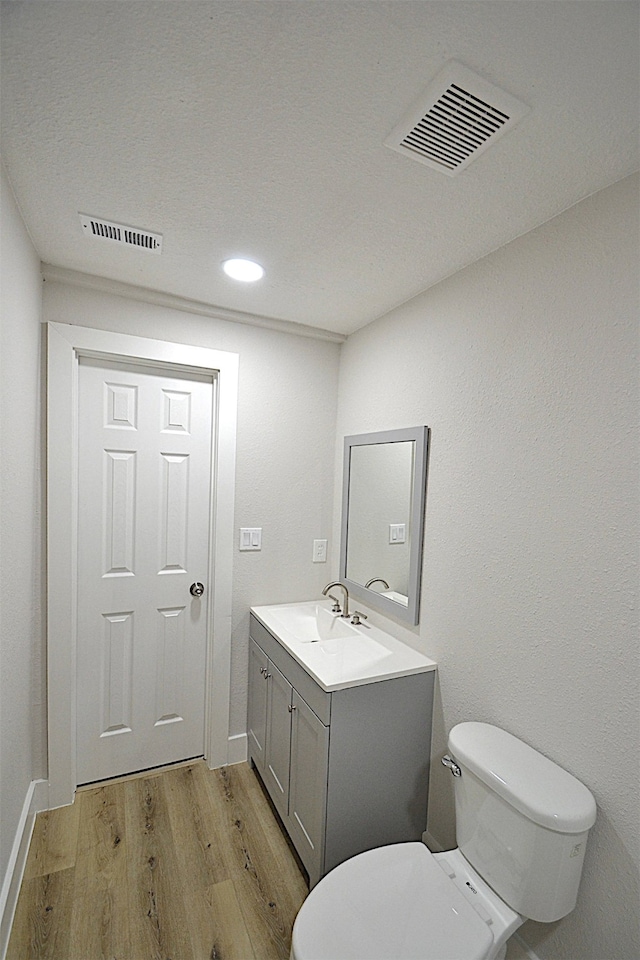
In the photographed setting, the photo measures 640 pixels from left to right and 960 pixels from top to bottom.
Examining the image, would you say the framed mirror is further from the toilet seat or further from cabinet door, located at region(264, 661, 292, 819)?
the toilet seat

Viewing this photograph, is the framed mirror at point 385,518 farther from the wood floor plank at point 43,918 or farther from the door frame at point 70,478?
the wood floor plank at point 43,918

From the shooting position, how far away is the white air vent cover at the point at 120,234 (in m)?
1.52

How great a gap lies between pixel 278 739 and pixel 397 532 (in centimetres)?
106

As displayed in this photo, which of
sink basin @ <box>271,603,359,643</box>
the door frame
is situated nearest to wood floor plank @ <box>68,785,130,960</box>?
the door frame

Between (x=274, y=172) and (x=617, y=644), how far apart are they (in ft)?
5.15

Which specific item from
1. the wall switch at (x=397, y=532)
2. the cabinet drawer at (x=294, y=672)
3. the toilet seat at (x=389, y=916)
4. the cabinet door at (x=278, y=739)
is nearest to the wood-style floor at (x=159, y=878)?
the cabinet door at (x=278, y=739)

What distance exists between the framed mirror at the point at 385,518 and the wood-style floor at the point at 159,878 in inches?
43.5

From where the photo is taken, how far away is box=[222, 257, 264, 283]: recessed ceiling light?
176 centimetres

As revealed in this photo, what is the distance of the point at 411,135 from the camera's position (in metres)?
1.08

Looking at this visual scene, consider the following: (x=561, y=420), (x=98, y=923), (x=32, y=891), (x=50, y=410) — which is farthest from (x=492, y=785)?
(x=50, y=410)

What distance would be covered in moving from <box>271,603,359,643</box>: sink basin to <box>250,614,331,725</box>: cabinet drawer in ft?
0.32

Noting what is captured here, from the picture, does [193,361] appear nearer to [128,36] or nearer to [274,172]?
[274,172]

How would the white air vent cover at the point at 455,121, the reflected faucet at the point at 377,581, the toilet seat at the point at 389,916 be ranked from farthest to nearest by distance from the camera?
the reflected faucet at the point at 377,581
the toilet seat at the point at 389,916
the white air vent cover at the point at 455,121

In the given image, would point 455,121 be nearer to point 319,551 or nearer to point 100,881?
point 319,551
